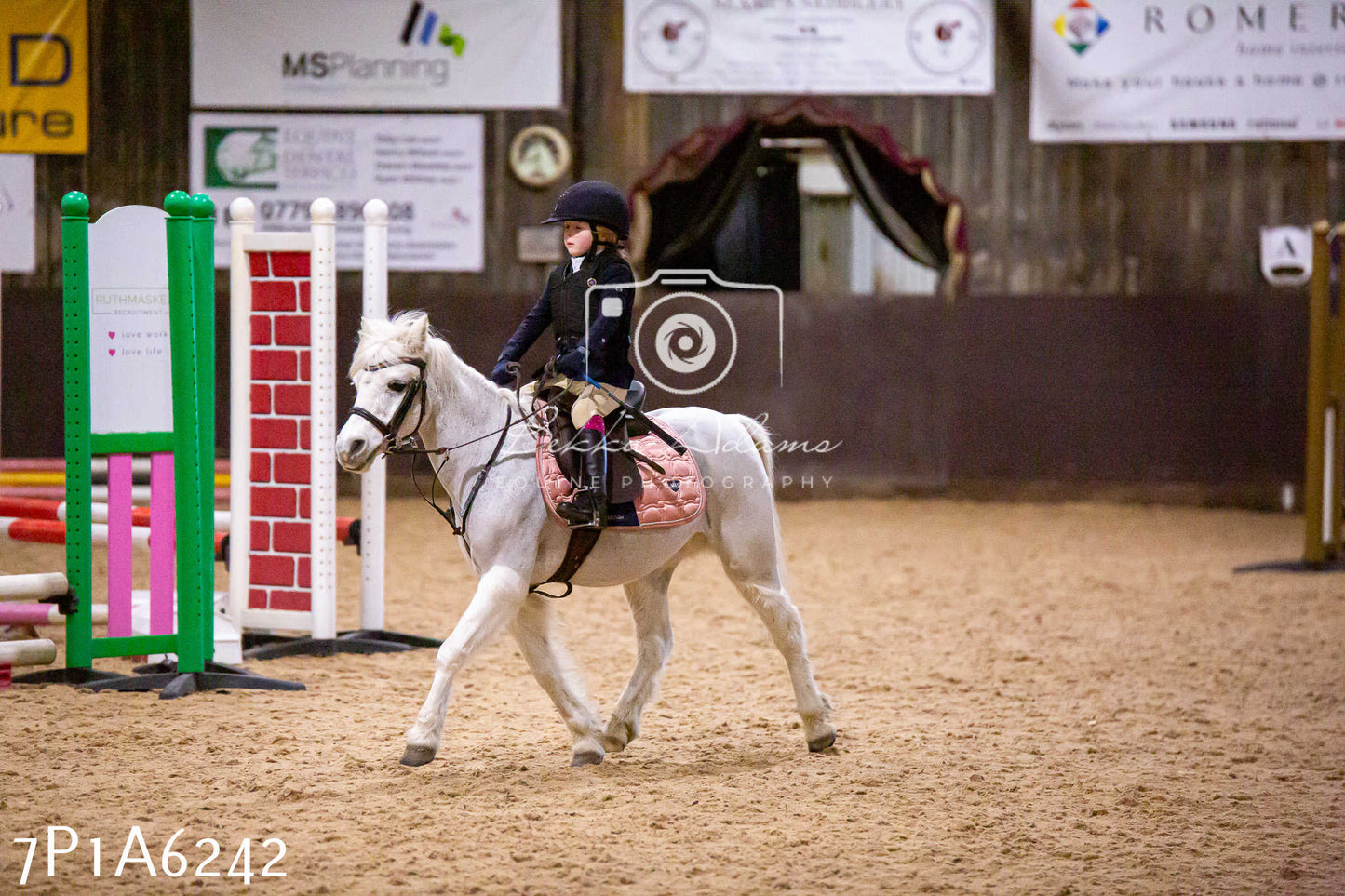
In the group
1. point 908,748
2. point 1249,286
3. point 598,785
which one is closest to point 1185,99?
point 1249,286

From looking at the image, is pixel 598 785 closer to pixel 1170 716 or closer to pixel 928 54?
pixel 1170 716

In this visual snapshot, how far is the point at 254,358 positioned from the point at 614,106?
23.5ft

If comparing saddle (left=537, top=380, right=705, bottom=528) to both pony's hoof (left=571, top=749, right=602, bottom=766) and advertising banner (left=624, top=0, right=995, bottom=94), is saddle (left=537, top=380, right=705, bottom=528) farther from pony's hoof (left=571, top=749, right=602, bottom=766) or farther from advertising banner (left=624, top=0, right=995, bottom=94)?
advertising banner (left=624, top=0, right=995, bottom=94)

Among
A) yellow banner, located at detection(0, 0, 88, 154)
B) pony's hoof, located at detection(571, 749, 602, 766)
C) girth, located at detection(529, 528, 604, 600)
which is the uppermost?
yellow banner, located at detection(0, 0, 88, 154)

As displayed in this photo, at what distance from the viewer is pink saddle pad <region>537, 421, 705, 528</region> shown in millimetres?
4090

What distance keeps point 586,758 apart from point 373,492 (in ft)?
7.07

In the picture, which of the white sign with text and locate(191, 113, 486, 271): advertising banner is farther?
locate(191, 113, 486, 271): advertising banner

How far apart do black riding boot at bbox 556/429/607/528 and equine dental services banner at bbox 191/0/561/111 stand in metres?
8.61

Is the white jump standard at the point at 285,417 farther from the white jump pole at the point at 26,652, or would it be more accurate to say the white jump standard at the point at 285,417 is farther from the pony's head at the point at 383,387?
the pony's head at the point at 383,387

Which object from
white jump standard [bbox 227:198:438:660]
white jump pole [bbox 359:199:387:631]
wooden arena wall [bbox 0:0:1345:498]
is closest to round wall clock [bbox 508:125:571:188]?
wooden arena wall [bbox 0:0:1345:498]

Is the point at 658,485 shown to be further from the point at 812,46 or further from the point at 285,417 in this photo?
the point at 812,46

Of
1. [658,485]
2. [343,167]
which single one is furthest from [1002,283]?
[658,485]

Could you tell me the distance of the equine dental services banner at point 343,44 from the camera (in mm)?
11766

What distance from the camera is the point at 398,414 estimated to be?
394cm
